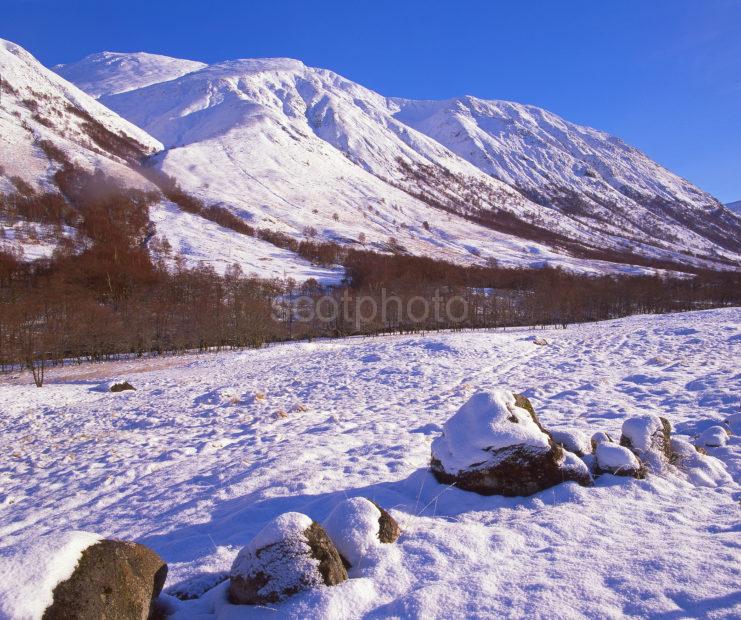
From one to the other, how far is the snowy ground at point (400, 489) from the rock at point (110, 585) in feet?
1.60

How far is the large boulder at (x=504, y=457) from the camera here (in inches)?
252

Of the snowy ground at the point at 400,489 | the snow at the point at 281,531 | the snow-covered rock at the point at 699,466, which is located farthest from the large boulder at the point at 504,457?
the snow at the point at 281,531

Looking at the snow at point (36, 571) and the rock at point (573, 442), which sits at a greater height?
the snow at point (36, 571)

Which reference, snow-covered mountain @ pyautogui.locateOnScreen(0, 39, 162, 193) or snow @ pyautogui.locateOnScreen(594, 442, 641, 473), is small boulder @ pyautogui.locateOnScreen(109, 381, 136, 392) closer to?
snow @ pyautogui.locateOnScreen(594, 442, 641, 473)

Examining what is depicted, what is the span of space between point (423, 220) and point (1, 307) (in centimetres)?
12679

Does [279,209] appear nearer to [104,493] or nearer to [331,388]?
[331,388]

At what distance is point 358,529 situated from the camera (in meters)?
4.90

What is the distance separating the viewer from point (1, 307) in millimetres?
32656

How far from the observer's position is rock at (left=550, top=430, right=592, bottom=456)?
23.9ft

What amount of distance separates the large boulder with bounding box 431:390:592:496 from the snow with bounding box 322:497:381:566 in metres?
1.96

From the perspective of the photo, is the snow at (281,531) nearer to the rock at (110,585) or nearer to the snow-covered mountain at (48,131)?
the rock at (110,585)

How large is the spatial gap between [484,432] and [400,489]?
1719 mm

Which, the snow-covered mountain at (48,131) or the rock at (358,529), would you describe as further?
the snow-covered mountain at (48,131)

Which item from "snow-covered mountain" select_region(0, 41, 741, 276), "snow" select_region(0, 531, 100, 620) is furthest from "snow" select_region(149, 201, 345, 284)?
"snow" select_region(0, 531, 100, 620)
